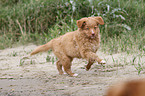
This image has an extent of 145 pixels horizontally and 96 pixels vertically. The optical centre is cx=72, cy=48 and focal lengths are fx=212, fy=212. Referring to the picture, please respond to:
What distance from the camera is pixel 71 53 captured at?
438 cm

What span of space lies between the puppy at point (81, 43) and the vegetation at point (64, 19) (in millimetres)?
1999

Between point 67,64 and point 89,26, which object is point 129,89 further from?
point 67,64

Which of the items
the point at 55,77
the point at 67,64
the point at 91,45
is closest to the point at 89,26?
the point at 91,45

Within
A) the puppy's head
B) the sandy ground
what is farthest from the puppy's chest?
the sandy ground

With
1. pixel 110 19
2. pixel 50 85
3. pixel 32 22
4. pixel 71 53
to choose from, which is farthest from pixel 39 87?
pixel 32 22

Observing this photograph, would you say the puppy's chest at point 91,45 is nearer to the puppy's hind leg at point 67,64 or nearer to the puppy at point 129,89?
the puppy's hind leg at point 67,64

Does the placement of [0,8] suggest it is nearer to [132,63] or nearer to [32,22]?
[32,22]

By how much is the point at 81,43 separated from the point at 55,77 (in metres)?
0.88

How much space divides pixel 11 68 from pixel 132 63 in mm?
2910

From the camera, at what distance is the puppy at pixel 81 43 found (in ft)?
13.5

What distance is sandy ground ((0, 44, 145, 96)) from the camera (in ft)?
10.4

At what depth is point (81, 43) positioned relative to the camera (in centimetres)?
424

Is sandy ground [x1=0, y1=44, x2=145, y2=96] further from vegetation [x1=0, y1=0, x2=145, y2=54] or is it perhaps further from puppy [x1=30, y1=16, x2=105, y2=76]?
vegetation [x1=0, y1=0, x2=145, y2=54]

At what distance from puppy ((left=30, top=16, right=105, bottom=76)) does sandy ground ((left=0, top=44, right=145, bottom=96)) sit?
0.36 metres
